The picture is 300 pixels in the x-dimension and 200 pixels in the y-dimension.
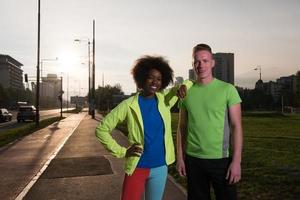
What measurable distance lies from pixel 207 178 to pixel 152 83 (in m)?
0.99

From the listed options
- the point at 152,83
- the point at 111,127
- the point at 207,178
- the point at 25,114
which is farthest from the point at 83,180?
the point at 25,114

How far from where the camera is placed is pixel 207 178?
4.48 metres

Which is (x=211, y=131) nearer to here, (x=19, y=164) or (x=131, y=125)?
(x=131, y=125)

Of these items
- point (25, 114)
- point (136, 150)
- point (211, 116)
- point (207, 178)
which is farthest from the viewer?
point (25, 114)

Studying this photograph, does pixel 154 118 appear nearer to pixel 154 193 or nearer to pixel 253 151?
pixel 154 193

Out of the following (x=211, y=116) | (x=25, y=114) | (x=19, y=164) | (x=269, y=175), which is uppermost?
(x=211, y=116)

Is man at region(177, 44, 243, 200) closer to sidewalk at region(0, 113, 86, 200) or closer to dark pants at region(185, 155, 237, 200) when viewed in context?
dark pants at region(185, 155, 237, 200)

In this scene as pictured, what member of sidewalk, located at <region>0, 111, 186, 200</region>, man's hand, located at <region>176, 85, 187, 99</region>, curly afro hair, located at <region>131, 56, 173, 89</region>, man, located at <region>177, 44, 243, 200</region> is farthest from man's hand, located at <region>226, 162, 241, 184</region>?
sidewalk, located at <region>0, 111, 186, 200</region>

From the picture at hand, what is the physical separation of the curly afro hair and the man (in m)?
0.23

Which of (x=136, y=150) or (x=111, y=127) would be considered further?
(x=111, y=127)

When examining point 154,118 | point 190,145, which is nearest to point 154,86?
point 154,118

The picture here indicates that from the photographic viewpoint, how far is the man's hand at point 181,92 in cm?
429

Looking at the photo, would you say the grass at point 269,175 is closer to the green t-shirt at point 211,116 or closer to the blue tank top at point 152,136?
the green t-shirt at point 211,116

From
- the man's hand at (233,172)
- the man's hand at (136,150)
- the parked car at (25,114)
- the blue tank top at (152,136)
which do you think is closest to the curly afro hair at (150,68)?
the blue tank top at (152,136)
